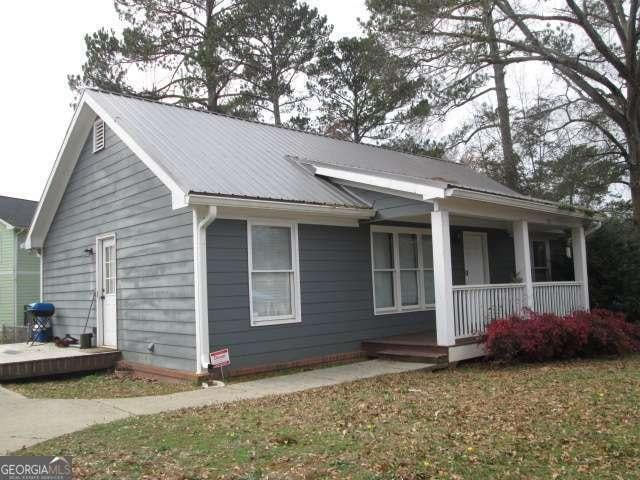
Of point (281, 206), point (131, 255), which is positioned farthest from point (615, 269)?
point (131, 255)

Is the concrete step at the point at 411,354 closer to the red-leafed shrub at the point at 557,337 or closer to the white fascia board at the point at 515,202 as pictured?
the red-leafed shrub at the point at 557,337

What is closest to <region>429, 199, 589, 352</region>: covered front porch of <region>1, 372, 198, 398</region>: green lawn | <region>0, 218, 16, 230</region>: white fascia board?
<region>1, 372, 198, 398</region>: green lawn

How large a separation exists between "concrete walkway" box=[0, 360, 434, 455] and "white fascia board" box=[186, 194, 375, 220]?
258 cm

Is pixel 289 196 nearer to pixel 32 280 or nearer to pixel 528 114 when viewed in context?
pixel 528 114

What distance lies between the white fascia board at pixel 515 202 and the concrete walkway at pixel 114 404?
9.27 ft

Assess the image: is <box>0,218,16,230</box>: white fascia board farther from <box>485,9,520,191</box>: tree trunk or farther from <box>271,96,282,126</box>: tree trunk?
<box>485,9,520,191</box>: tree trunk

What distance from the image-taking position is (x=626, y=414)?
6172mm

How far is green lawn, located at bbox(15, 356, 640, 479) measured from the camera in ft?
15.0

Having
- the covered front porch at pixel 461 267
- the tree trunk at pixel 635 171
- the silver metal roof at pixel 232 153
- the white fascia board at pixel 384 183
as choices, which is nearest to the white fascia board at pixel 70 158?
the silver metal roof at pixel 232 153

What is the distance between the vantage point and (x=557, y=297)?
12445mm

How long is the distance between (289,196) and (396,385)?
3479mm

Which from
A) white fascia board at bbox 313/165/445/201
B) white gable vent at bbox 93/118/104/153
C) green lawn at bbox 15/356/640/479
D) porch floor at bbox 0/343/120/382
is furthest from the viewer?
white gable vent at bbox 93/118/104/153

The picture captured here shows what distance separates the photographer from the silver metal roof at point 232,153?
9469 millimetres

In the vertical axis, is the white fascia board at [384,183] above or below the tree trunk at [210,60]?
below
